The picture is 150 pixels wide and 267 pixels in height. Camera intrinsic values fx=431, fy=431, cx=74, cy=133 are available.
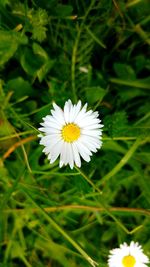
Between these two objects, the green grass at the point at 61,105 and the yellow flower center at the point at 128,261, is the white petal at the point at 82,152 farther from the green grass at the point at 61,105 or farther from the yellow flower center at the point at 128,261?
the yellow flower center at the point at 128,261

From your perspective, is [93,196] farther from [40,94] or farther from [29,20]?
[29,20]

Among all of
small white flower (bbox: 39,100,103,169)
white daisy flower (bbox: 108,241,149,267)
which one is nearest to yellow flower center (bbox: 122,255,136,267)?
white daisy flower (bbox: 108,241,149,267)

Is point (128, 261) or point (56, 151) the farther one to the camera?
point (128, 261)

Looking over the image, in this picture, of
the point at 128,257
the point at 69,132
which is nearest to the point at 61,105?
the point at 69,132

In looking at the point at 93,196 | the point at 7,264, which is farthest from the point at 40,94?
the point at 7,264

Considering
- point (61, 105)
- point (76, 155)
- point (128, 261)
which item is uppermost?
point (61, 105)

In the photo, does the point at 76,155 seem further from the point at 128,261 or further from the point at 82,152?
the point at 128,261

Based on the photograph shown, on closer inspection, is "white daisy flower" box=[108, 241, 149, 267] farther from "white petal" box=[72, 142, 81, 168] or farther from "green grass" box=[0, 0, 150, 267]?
"white petal" box=[72, 142, 81, 168]
